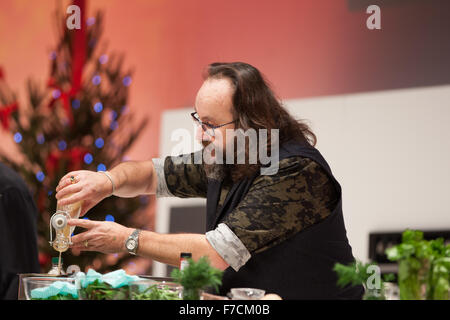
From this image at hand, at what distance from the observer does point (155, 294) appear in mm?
1324

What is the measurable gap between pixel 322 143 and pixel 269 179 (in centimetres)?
185

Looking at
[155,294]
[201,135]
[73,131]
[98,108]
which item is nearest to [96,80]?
[98,108]

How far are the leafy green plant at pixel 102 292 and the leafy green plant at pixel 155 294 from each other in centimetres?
2

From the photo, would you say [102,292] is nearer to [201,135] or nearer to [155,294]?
[155,294]

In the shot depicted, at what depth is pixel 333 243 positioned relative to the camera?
1896 millimetres

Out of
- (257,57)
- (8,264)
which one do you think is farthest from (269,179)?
(257,57)

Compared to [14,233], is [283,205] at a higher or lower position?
higher

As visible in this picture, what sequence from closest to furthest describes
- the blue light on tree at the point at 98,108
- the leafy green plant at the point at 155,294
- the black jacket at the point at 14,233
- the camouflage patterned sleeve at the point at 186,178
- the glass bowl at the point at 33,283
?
the leafy green plant at the point at 155,294 → the glass bowl at the point at 33,283 → the black jacket at the point at 14,233 → the camouflage patterned sleeve at the point at 186,178 → the blue light on tree at the point at 98,108

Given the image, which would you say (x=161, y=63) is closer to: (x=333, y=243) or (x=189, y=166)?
(x=189, y=166)

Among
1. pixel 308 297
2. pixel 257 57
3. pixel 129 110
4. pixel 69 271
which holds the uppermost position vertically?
pixel 257 57

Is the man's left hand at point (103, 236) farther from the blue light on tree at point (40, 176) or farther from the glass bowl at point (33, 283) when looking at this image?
the blue light on tree at point (40, 176)

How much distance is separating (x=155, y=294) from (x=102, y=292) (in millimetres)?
109

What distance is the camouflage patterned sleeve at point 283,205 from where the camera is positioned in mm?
1754

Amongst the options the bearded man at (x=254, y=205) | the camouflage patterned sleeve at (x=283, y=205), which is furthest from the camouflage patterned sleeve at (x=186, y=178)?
the camouflage patterned sleeve at (x=283, y=205)
